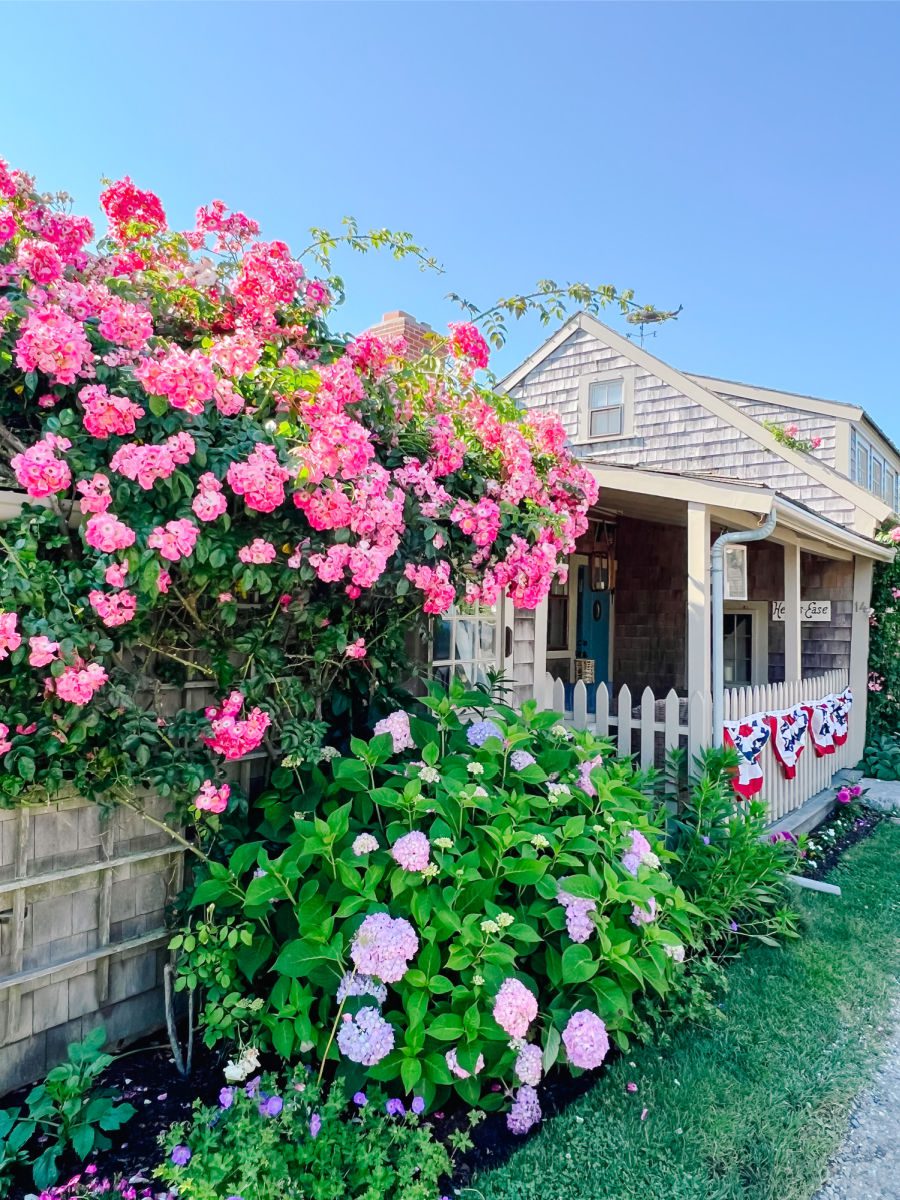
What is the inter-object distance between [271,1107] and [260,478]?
1868 mm

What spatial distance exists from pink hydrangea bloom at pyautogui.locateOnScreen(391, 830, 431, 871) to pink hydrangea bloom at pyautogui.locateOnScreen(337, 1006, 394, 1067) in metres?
0.43

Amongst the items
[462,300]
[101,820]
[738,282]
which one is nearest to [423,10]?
[462,300]

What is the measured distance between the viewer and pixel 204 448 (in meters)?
2.26

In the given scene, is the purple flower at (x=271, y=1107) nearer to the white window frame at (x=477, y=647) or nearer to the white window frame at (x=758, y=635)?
the white window frame at (x=477, y=647)

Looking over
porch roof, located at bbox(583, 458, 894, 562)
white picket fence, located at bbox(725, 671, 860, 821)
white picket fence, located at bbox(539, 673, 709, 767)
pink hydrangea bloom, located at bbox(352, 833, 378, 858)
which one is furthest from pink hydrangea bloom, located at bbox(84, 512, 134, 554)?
white picket fence, located at bbox(725, 671, 860, 821)

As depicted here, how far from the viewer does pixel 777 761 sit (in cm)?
567

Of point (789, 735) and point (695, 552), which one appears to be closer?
point (695, 552)

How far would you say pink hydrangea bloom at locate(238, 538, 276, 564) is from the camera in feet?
7.61

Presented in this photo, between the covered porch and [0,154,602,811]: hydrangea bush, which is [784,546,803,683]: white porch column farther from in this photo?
[0,154,602,811]: hydrangea bush

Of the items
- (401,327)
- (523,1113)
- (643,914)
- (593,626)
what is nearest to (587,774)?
(643,914)

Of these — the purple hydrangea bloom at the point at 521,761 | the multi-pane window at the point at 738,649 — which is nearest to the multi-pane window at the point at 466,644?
the purple hydrangea bloom at the point at 521,761

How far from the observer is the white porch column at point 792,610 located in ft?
22.2

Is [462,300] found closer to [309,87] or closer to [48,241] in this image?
[48,241]

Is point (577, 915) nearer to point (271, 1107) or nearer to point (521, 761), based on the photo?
point (521, 761)
